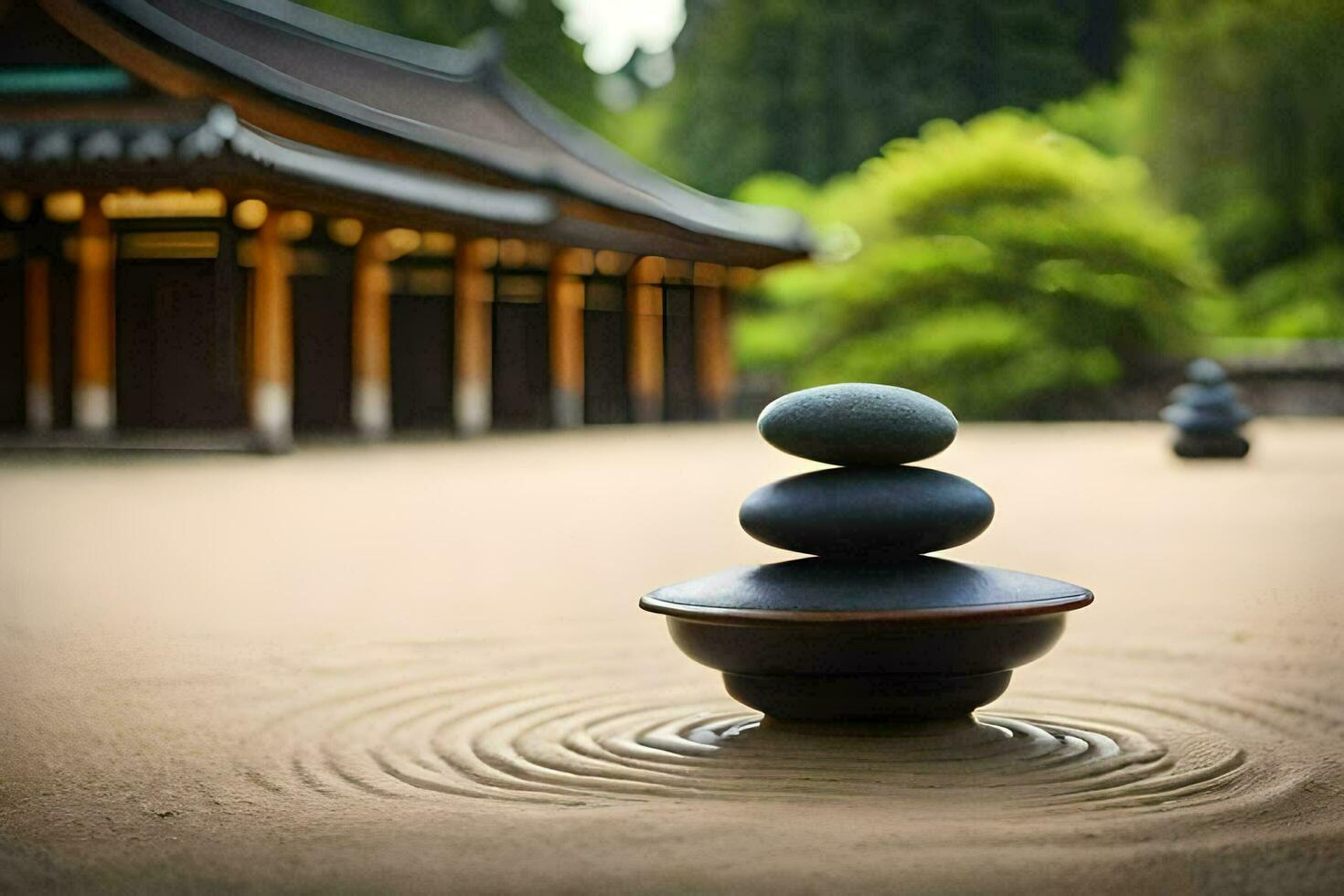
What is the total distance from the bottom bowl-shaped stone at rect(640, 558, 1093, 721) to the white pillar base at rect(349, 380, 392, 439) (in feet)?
55.7

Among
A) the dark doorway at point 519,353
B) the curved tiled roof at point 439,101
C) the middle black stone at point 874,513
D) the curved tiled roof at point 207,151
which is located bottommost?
the middle black stone at point 874,513

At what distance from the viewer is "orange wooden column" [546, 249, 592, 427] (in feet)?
81.1

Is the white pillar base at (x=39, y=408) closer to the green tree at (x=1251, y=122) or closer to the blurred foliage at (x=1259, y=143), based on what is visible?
the blurred foliage at (x=1259, y=143)

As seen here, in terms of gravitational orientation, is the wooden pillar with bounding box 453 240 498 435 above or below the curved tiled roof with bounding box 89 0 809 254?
below

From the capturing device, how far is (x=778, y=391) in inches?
1363

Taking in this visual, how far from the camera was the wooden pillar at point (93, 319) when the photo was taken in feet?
61.7

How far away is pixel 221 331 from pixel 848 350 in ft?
45.6

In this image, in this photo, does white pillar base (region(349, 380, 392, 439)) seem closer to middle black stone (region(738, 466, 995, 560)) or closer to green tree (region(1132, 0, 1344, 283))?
middle black stone (region(738, 466, 995, 560))

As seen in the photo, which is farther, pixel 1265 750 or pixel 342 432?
pixel 342 432

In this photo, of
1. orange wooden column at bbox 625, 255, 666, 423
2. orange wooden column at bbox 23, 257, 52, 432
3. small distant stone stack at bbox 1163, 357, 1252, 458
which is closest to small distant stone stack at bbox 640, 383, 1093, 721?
small distant stone stack at bbox 1163, 357, 1252, 458

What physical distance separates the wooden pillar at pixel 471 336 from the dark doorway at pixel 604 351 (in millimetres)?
2658

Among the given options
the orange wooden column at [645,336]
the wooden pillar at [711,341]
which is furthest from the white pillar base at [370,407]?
the wooden pillar at [711,341]

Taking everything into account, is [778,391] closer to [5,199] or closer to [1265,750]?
[5,199]

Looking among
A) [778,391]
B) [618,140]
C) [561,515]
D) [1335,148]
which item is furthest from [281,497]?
[618,140]
